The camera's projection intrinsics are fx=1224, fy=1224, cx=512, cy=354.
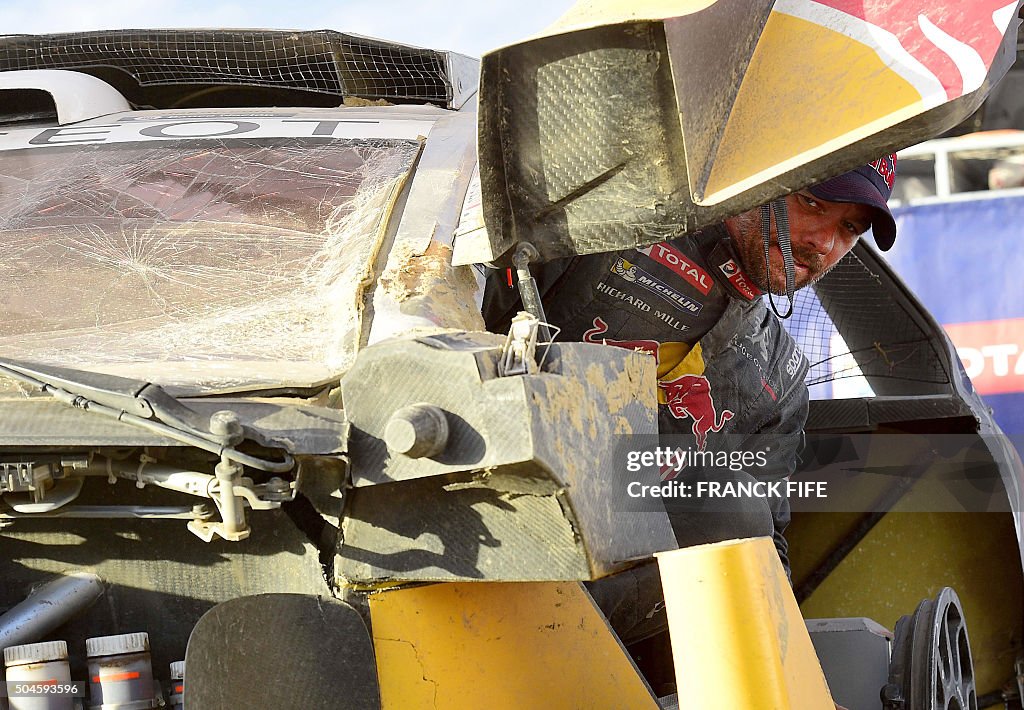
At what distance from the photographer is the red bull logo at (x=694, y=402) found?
291cm

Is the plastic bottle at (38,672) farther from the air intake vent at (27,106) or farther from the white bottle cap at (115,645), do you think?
the air intake vent at (27,106)

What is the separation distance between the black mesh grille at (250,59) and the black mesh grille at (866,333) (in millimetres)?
1583

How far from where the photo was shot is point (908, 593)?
395 centimetres

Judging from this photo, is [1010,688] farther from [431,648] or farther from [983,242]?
[983,242]

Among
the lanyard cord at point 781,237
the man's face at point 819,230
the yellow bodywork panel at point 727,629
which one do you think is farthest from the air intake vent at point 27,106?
the yellow bodywork panel at point 727,629

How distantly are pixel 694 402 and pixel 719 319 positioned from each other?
236 mm

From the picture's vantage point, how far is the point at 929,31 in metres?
2.00

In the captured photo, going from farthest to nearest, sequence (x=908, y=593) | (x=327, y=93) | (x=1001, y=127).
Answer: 1. (x=1001, y=127)
2. (x=908, y=593)
3. (x=327, y=93)

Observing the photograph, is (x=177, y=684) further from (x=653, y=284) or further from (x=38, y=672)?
(x=653, y=284)

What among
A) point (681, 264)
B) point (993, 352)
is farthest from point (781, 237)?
point (993, 352)

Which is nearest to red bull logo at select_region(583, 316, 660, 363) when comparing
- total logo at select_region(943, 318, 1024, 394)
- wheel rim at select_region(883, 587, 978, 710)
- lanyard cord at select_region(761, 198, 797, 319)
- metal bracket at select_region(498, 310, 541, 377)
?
lanyard cord at select_region(761, 198, 797, 319)

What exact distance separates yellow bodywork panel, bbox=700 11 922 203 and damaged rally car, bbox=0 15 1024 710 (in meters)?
0.06

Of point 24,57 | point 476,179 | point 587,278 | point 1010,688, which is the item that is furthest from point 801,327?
point 24,57

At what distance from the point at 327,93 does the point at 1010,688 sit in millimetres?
2844
